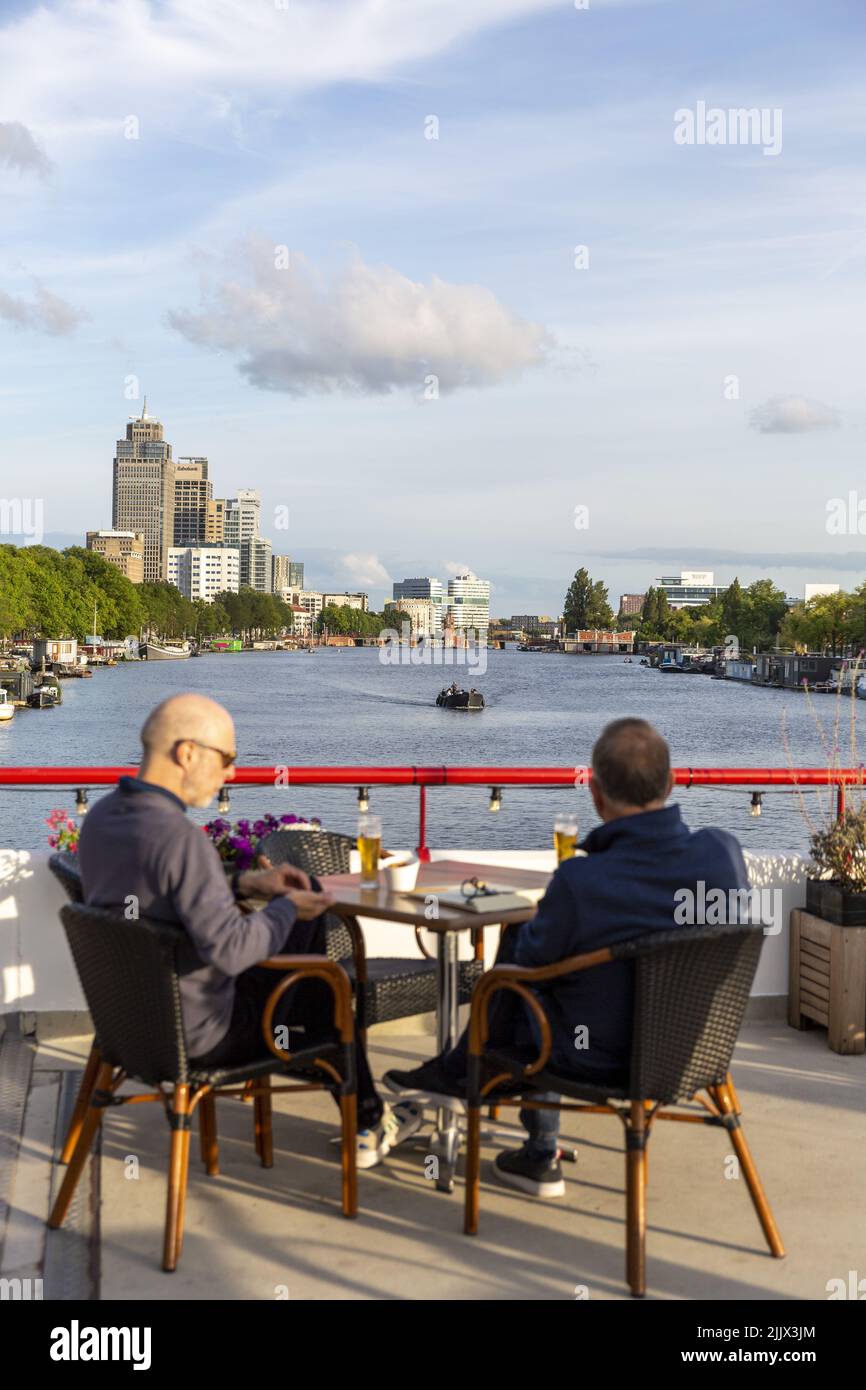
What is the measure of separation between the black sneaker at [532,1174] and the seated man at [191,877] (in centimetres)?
99

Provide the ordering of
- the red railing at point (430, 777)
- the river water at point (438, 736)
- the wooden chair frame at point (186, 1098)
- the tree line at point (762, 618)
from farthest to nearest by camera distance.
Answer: the tree line at point (762, 618) < the river water at point (438, 736) < the red railing at point (430, 777) < the wooden chair frame at point (186, 1098)

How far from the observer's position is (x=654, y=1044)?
3383mm

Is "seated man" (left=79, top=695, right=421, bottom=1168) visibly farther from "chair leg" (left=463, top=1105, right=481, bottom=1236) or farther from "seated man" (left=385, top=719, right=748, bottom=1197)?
"seated man" (left=385, top=719, right=748, bottom=1197)

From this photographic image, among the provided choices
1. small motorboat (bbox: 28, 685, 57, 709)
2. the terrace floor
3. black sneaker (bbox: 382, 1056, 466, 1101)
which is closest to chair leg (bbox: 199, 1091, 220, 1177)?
the terrace floor

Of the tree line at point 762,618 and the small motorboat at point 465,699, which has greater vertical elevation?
the tree line at point 762,618

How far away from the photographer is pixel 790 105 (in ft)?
26.3

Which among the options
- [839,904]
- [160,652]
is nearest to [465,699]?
[839,904]

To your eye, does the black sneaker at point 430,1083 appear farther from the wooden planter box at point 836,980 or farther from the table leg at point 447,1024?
the wooden planter box at point 836,980

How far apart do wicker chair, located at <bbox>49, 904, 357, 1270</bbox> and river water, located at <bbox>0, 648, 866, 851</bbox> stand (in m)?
2.29

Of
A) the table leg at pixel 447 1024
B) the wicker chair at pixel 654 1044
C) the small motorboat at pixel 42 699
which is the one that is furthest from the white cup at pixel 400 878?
the small motorboat at pixel 42 699

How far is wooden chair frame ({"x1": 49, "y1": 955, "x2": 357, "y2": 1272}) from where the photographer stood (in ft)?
11.3

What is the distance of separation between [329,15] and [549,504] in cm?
717

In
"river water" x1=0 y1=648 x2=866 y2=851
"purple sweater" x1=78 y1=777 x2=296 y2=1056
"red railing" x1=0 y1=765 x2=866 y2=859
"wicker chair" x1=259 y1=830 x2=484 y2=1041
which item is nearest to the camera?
"purple sweater" x1=78 y1=777 x2=296 y2=1056

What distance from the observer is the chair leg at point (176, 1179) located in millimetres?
3410
